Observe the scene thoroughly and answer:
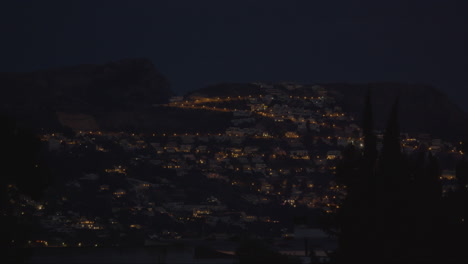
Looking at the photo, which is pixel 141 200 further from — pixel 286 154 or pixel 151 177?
pixel 286 154

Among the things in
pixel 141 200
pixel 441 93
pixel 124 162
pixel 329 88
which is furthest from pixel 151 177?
pixel 441 93

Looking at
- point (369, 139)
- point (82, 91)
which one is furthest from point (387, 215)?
point (82, 91)

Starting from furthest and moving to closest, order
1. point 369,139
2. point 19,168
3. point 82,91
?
point 82,91
point 369,139
point 19,168

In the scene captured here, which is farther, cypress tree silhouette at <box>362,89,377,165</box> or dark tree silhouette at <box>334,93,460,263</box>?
cypress tree silhouette at <box>362,89,377,165</box>

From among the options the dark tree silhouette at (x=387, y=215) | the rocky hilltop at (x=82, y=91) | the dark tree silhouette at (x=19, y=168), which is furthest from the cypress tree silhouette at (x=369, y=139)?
the rocky hilltop at (x=82, y=91)

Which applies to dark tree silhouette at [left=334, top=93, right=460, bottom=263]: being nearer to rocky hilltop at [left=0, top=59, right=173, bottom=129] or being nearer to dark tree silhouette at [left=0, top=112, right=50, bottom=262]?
dark tree silhouette at [left=0, top=112, right=50, bottom=262]

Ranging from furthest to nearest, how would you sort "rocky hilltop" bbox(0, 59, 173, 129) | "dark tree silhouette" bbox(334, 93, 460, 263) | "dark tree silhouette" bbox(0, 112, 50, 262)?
"rocky hilltop" bbox(0, 59, 173, 129) < "dark tree silhouette" bbox(0, 112, 50, 262) < "dark tree silhouette" bbox(334, 93, 460, 263)

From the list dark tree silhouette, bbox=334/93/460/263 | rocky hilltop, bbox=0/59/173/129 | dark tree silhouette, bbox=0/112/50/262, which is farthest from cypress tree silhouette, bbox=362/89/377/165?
rocky hilltop, bbox=0/59/173/129

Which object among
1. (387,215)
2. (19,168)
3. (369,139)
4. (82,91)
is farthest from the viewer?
(82,91)

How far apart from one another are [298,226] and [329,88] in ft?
307

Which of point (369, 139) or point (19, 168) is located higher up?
point (369, 139)

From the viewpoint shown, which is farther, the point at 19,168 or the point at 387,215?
the point at 387,215

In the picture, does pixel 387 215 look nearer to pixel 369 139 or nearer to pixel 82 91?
pixel 369 139

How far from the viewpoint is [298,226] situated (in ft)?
144
